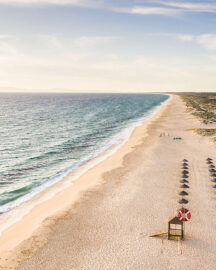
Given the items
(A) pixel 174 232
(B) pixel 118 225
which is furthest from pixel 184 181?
(B) pixel 118 225

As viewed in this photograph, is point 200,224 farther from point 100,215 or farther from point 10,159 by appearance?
point 10,159

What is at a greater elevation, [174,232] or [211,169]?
[211,169]

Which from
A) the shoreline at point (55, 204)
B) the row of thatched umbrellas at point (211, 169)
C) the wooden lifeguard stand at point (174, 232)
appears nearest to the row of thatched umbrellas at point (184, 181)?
the row of thatched umbrellas at point (211, 169)

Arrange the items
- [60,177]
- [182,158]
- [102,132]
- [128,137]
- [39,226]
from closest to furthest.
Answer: [39,226], [60,177], [182,158], [128,137], [102,132]

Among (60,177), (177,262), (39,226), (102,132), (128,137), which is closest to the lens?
(177,262)

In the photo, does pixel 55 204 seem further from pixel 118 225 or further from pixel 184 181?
pixel 184 181

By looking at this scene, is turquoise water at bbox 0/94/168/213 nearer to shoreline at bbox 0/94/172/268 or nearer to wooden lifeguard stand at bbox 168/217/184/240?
shoreline at bbox 0/94/172/268

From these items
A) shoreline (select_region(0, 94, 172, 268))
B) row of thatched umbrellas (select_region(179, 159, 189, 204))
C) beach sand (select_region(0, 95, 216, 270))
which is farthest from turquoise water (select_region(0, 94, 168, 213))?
→ row of thatched umbrellas (select_region(179, 159, 189, 204))

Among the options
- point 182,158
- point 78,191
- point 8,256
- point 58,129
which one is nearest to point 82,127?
point 58,129
